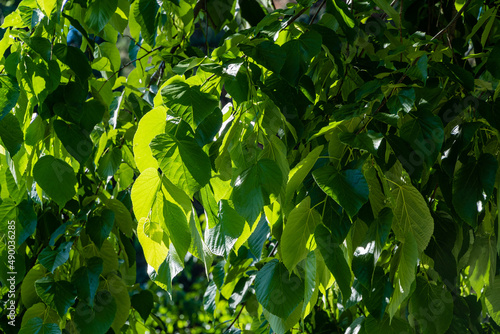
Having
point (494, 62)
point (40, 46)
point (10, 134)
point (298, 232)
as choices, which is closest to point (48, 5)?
point (40, 46)

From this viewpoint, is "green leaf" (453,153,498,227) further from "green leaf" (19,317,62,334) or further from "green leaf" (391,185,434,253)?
"green leaf" (19,317,62,334)

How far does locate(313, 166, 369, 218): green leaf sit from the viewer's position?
47 centimetres

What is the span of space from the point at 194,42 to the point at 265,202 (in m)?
2.89

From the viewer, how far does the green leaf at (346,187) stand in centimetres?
47

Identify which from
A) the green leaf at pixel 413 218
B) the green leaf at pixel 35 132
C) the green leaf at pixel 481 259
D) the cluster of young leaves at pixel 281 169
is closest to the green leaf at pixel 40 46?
the cluster of young leaves at pixel 281 169

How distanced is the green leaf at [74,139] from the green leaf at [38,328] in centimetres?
23

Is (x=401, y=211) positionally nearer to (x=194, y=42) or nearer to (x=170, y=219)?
(x=170, y=219)

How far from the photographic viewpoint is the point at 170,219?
490 millimetres

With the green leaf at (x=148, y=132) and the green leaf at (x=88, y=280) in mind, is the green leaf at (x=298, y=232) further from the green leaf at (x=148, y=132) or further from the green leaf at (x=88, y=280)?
the green leaf at (x=88, y=280)

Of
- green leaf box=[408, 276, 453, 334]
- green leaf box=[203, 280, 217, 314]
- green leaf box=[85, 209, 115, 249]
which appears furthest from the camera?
green leaf box=[203, 280, 217, 314]

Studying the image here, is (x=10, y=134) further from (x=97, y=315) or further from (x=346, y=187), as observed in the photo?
(x=346, y=187)

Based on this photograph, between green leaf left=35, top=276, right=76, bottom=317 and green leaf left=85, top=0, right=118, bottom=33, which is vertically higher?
green leaf left=85, top=0, right=118, bottom=33

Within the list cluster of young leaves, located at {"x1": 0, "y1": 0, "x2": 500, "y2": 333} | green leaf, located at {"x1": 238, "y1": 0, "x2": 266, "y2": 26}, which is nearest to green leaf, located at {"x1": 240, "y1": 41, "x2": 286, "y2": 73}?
cluster of young leaves, located at {"x1": 0, "y1": 0, "x2": 500, "y2": 333}

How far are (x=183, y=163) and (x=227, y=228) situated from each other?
9cm
